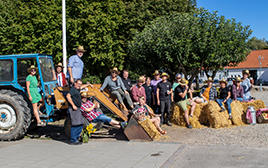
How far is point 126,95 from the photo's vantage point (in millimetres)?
8867

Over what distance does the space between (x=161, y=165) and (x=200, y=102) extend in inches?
213

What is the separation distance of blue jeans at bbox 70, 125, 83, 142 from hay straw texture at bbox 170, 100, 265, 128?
3844mm

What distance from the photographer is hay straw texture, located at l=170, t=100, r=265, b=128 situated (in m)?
9.19

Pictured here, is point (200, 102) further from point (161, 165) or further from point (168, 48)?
point (168, 48)

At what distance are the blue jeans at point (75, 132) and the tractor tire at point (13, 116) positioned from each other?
152 cm

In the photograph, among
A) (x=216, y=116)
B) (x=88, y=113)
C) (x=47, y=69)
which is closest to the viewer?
(x=88, y=113)

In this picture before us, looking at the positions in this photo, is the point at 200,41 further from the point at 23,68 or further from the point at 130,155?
the point at 130,155

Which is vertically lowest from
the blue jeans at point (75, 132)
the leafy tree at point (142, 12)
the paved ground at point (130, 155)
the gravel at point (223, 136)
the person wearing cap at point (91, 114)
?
the paved ground at point (130, 155)

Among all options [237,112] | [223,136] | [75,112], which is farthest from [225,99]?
[75,112]

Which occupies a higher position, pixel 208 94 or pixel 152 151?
pixel 208 94

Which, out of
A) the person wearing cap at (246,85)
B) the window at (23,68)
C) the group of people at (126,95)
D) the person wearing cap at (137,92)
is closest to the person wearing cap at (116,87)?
the group of people at (126,95)

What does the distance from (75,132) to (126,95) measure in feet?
7.13

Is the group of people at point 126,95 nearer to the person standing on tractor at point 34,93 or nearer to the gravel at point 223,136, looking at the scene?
the person standing on tractor at point 34,93

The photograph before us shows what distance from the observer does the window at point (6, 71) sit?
8359 millimetres
